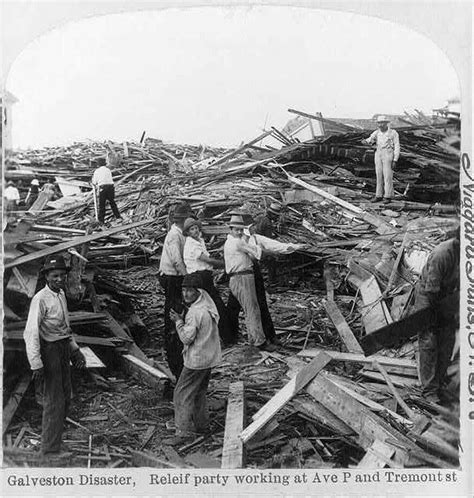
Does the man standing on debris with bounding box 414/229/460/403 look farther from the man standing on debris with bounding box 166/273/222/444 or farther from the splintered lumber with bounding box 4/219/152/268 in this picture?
the splintered lumber with bounding box 4/219/152/268

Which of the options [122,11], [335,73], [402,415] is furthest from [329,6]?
[402,415]

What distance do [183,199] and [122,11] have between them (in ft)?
5.17

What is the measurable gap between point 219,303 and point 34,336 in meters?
1.38

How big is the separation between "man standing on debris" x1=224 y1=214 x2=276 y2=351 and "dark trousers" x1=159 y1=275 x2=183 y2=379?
403 millimetres

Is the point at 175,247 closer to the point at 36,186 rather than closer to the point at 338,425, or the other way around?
the point at 36,186

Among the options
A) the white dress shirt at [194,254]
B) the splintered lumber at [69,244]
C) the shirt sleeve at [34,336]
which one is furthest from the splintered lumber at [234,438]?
the splintered lumber at [69,244]

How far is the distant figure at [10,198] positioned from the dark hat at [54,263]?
0.49 metres

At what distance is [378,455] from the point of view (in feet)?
16.8

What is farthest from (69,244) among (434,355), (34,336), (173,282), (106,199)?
(434,355)

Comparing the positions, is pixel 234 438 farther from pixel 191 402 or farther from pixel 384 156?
pixel 384 156

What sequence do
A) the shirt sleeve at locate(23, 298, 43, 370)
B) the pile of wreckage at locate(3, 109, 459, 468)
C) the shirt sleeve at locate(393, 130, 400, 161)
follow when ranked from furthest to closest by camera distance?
1. the shirt sleeve at locate(393, 130, 400, 161)
2. the pile of wreckage at locate(3, 109, 459, 468)
3. the shirt sleeve at locate(23, 298, 43, 370)

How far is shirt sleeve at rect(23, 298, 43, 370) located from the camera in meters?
5.05

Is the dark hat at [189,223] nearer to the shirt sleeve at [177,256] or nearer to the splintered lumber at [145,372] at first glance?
the shirt sleeve at [177,256]

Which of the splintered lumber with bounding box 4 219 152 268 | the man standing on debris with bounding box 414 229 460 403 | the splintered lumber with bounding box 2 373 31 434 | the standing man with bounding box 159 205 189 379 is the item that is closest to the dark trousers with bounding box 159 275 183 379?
the standing man with bounding box 159 205 189 379
